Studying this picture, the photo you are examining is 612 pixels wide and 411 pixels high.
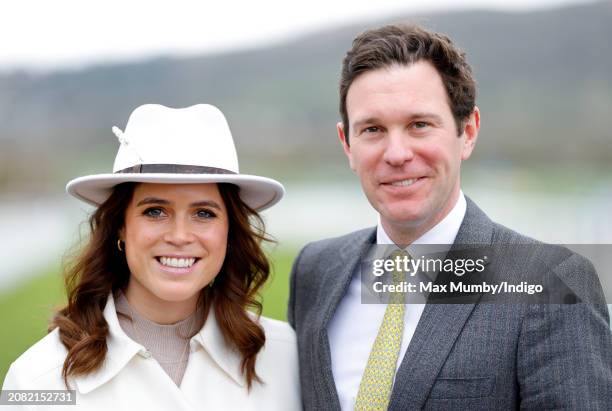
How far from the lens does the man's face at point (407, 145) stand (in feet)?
Answer: 8.63

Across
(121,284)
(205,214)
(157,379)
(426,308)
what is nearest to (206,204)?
(205,214)

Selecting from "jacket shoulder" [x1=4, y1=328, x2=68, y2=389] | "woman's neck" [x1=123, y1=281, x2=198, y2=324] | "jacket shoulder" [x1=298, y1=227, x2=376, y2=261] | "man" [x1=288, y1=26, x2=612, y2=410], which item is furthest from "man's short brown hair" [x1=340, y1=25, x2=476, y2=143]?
"jacket shoulder" [x1=4, y1=328, x2=68, y2=389]

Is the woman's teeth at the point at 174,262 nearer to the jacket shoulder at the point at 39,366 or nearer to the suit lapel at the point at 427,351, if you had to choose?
the jacket shoulder at the point at 39,366

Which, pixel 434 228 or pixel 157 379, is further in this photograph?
pixel 434 228

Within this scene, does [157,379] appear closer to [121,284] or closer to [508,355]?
[121,284]

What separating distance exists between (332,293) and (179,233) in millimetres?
661

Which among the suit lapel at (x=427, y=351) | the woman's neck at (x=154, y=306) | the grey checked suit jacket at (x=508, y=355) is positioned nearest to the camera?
the grey checked suit jacket at (x=508, y=355)

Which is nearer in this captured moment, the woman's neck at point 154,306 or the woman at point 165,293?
the woman at point 165,293

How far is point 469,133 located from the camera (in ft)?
9.34

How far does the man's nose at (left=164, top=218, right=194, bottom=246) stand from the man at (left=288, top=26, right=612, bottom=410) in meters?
0.61

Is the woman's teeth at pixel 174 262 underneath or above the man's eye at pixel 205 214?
underneath

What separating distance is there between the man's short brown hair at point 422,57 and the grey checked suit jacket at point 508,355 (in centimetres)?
49

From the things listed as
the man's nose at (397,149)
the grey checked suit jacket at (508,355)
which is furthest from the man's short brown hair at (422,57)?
the grey checked suit jacket at (508,355)

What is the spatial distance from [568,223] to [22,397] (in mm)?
28631
